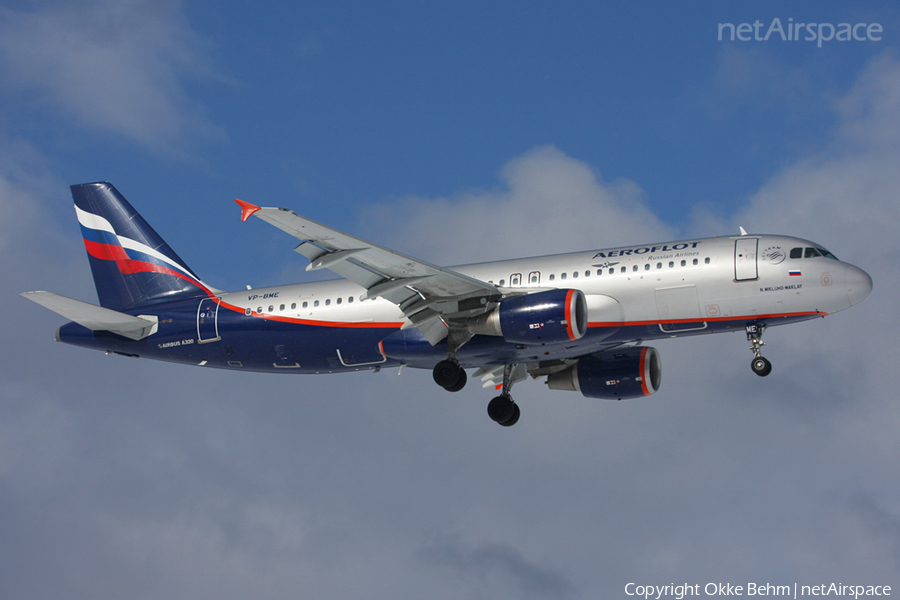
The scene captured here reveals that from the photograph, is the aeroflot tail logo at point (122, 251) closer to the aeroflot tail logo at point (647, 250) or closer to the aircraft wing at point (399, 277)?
the aircraft wing at point (399, 277)

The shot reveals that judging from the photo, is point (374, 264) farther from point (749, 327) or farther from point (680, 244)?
point (749, 327)

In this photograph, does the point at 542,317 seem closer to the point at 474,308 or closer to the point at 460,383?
the point at 474,308

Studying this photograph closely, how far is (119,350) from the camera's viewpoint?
132ft

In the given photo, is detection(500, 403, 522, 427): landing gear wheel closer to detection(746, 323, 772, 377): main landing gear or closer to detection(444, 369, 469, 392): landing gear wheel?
detection(444, 369, 469, 392): landing gear wheel

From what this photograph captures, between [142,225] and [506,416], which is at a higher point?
[142,225]

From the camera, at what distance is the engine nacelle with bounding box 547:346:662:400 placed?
1533 inches

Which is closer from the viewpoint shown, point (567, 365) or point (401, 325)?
point (401, 325)

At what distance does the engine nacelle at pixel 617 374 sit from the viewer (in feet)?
128

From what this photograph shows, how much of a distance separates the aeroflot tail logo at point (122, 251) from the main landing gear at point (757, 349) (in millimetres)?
23792

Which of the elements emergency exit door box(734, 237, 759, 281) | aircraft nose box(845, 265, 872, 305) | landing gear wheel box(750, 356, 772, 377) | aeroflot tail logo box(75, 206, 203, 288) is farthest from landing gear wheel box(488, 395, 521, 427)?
aircraft nose box(845, 265, 872, 305)

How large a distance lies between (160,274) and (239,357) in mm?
6663

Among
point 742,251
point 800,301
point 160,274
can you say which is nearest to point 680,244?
point 742,251

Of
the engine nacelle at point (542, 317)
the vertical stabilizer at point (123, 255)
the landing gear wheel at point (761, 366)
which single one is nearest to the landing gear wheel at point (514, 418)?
the engine nacelle at point (542, 317)

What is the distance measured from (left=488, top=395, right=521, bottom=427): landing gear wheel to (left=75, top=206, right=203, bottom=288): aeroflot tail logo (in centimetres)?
1427
